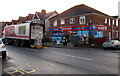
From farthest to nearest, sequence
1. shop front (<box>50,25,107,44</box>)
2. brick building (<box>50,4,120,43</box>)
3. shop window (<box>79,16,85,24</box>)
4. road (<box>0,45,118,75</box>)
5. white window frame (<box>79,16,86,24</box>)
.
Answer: shop window (<box>79,16,85,24</box>)
white window frame (<box>79,16,86,24</box>)
brick building (<box>50,4,120,43</box>)
shop front (<box>50,25,107,44</box>)
road (<box>0,45,118,75</box>)

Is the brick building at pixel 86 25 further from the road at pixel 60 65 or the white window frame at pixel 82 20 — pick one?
the road at pixel 60 65

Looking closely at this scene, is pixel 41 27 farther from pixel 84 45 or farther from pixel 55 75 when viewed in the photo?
pixel 55 75

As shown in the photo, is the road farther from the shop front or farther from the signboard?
the signboard

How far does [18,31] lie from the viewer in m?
22.2

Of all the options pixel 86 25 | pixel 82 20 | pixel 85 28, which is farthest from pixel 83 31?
pixel 82 20

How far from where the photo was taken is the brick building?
2870 cm

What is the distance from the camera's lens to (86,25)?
29172mm

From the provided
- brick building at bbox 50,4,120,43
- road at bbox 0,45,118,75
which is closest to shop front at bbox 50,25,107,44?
brick building at bbox 50,4,120,43

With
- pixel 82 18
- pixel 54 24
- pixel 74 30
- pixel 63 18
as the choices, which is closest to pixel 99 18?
pixel 82 18

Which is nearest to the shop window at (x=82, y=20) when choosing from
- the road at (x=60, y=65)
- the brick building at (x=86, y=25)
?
the brick building at (x=86, y=25)

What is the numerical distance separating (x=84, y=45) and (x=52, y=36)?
16.1 metres

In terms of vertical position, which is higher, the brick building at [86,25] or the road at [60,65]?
the brick building at [86,25]

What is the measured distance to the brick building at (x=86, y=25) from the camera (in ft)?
94.2

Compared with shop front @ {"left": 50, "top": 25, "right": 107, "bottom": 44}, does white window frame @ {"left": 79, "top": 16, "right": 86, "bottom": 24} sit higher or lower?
higher
